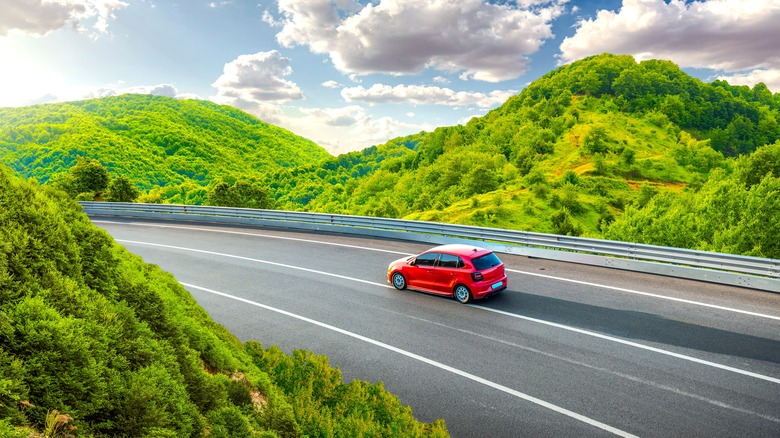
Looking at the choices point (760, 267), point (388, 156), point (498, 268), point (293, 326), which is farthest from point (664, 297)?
point (388, 156)

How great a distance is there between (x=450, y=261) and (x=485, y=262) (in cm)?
92

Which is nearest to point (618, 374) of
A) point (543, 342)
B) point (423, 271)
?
point (543, 342)

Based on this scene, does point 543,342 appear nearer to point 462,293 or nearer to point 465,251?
point 462,293

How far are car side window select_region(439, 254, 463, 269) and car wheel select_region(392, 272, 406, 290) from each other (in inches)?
50.8

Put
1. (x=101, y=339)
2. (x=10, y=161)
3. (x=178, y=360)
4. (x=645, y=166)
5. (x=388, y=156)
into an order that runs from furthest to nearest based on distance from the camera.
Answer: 1. (x=388, y=156)
2. (x=645, y=166)
3. (x=10, y=161)
4. (x=178, y=360)
5. (x=101, y=339)

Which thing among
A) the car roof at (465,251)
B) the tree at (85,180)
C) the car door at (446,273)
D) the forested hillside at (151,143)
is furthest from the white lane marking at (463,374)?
the forested hillside at (151,143)

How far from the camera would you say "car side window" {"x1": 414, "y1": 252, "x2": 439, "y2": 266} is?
12172mm

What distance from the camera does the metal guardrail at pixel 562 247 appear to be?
11.6 m

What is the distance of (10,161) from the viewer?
77.1m

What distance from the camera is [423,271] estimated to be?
39.9 ft

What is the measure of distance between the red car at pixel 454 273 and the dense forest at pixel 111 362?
21.2 feet

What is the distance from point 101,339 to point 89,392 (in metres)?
0.42

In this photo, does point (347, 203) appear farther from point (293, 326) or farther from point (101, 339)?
point (101, 339)

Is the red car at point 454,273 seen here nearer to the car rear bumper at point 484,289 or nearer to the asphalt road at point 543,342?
the car rear bumper at point 484,289
